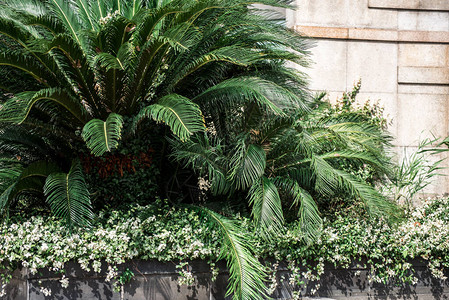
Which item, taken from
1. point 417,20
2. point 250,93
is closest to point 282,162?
point 250,93

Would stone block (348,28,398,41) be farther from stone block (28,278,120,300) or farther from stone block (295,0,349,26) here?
stone block (28,278,120,300)

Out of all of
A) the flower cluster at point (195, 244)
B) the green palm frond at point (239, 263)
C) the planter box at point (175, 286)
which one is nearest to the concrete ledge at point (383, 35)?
the flower cluster at point (195, 244)

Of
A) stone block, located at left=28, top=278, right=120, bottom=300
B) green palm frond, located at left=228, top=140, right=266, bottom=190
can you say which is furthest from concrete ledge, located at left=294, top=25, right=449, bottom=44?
stone block, located at left=28, top=278, right=120, bottom=300

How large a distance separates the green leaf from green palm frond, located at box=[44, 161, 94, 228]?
57 cm

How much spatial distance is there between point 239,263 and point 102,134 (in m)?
2.01

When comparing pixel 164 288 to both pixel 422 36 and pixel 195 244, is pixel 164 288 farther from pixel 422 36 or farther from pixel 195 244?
pixel 422 36

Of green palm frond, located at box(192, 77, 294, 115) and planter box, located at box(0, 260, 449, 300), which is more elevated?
green palm frond, located at box(192, 77, 294, 115)

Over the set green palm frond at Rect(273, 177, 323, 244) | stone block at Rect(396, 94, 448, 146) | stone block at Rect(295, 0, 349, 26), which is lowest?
green palm frond at Rect(273, 177, 323, 244)

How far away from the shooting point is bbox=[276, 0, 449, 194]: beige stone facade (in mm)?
9375

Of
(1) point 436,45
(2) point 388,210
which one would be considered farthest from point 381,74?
(2) point 388,210

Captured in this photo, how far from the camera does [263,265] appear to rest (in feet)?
20.1

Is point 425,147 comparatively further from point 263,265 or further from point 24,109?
point 24,109

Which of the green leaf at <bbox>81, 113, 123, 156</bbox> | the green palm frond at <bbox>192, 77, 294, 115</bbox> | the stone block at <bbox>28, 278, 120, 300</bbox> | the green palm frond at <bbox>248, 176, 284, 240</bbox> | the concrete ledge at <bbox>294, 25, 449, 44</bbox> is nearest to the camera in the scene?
the green leaf at <bbox>81, 113, 123, 156</bbox>

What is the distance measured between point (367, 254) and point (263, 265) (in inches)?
53.9
